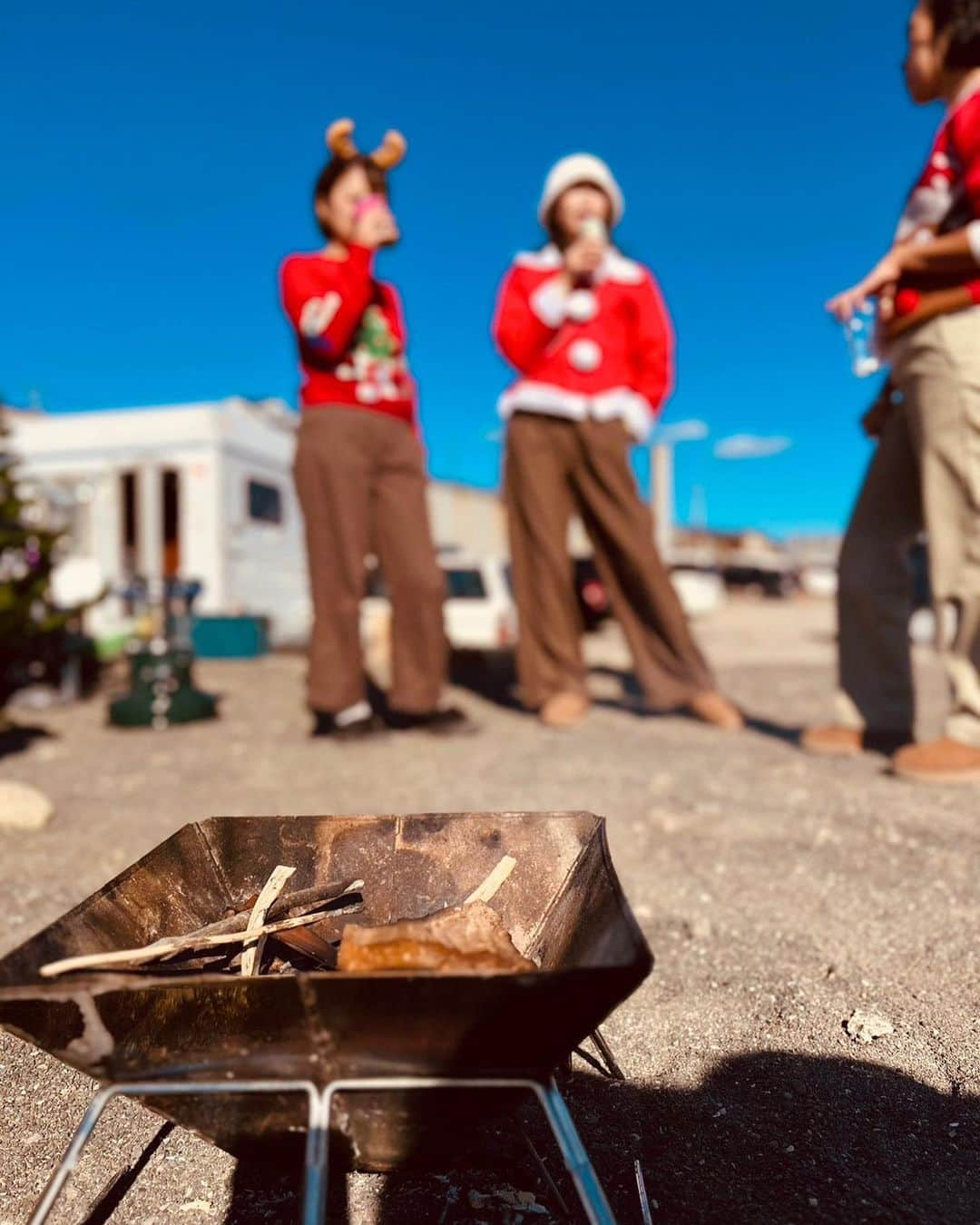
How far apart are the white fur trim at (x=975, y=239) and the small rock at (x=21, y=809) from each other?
3.18 m

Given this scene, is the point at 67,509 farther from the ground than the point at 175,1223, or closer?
farther from the ground

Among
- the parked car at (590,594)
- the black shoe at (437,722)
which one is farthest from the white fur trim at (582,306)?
the parked car at (590,594)

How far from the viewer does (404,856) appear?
4.48 feet

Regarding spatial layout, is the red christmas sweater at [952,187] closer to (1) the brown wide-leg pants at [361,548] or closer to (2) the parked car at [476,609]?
(1) the brown wide-leg pants at [361,548]

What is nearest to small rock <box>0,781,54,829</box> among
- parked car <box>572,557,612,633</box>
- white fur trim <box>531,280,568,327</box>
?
white fur trim <box>531,280,568,327</box>

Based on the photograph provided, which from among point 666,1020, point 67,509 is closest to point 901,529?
point 666,1020

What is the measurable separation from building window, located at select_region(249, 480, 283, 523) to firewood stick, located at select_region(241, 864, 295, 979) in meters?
10.2

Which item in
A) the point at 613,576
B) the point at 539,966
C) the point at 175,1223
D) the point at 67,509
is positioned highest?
the point at 67,509

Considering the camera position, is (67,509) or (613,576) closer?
(613,576)

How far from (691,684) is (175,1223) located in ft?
11.6

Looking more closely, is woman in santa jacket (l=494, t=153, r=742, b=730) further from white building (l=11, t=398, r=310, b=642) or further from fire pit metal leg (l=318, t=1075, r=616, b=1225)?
white building (l=11, t=398, r=310, b=642)

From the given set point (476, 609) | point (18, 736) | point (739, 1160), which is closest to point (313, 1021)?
point (739, 1160)

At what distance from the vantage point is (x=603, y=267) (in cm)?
428

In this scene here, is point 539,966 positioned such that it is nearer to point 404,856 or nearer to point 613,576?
point 404,856
